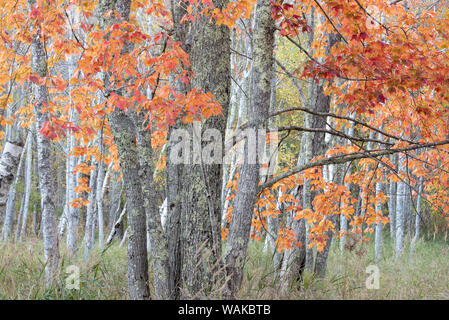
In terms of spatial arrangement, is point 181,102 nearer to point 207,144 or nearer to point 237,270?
point 207,144

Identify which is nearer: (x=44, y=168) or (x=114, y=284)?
(x=114, y=284)

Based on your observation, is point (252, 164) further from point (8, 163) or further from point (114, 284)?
point (8, 163)

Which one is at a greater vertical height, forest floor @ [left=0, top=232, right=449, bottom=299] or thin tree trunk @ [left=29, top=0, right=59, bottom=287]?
thin tree trunk @ [left=29, top=0, right=59, bottom=287]

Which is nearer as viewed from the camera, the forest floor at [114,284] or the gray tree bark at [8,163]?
the forest floor at [114,284]

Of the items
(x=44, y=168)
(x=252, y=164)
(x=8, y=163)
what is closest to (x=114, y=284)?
(x=44, y=168)

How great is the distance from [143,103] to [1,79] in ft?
12.8

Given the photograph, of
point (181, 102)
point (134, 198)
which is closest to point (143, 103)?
point (181, 102)

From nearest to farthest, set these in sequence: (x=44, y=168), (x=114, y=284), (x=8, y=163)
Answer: (x=114, y=284) → (x=44, y=168) → (x=8, y=163)

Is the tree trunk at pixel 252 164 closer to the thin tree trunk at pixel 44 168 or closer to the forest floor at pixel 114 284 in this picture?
the forest floor at pixel 114 284

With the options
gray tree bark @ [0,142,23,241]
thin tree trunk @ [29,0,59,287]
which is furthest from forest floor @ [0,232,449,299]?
gray tree bark @ [0,142,23,241]

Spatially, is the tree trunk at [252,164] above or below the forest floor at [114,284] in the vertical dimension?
above

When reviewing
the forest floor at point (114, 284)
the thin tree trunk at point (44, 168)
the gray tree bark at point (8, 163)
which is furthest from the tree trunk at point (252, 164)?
the gray tree bark at point (8, 163)

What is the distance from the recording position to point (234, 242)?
3936 mm

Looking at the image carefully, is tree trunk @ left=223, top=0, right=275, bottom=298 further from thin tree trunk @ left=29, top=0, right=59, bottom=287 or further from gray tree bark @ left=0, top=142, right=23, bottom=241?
gray tree bark @ left=0, top=142, right=23, bottom=241
